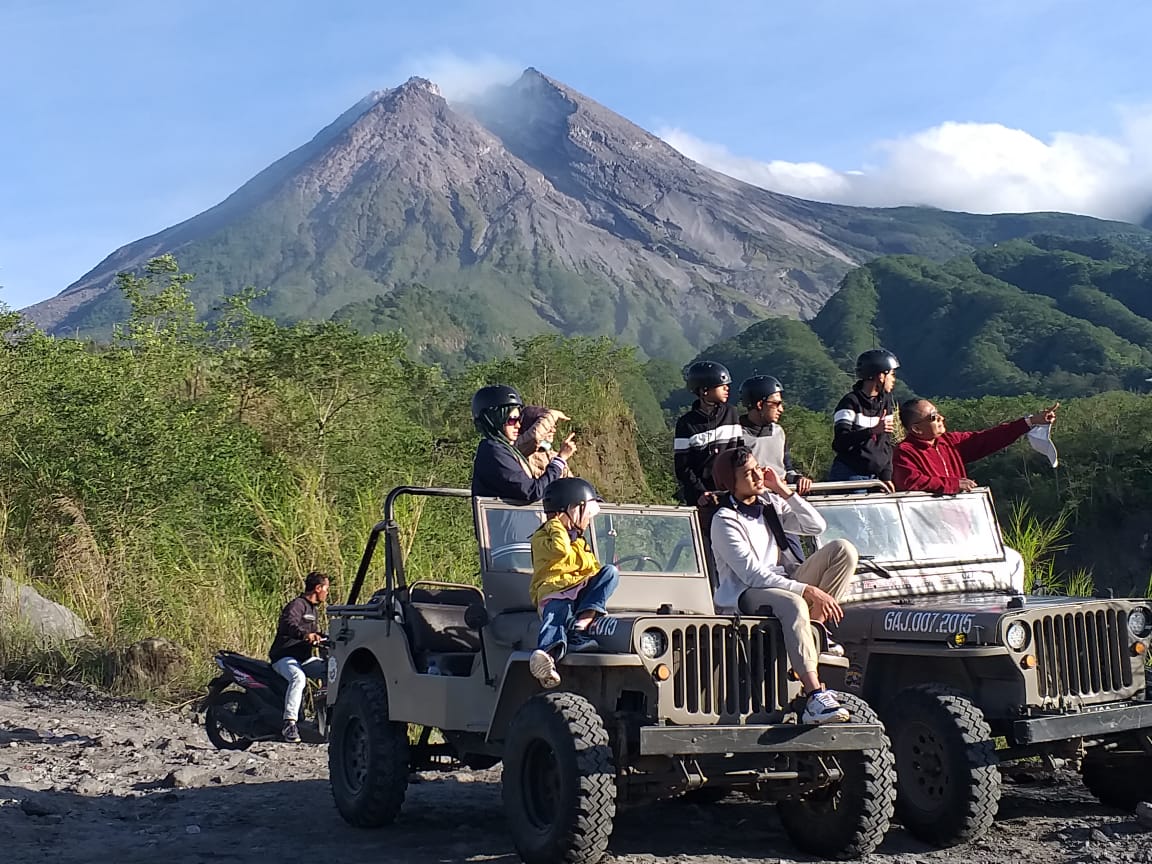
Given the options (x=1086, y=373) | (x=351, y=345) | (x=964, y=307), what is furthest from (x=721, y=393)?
(x=964, y=307)

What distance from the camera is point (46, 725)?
11.6 meters

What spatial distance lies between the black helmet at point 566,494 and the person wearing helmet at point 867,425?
3.24m

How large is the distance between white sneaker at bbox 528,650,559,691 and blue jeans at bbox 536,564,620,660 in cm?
7

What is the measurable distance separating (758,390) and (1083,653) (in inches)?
116

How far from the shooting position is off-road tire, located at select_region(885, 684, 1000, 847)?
7.00 m

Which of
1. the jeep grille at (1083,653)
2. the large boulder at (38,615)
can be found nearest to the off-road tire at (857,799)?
the jeep grille at (1083,653)

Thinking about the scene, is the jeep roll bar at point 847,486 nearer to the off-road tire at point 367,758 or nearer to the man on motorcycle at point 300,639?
the off-road tire at point 367,758

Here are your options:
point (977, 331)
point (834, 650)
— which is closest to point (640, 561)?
point (834, 650)

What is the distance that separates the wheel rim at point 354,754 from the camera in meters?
7.90

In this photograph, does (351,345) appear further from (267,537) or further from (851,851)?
(851,851)

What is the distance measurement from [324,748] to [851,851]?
5.43m

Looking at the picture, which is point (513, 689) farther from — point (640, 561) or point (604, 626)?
point (640, 561)

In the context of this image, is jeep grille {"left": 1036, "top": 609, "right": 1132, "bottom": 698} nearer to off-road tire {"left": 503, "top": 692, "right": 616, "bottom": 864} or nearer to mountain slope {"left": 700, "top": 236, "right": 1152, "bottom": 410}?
off-road tire {"left": 503, "top": 692, "right": 616, "bottom": 864}

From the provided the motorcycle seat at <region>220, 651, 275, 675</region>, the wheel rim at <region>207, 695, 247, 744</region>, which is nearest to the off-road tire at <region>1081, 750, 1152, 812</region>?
the motorcycle seat at <region>220, 651, 275, 675</region>
